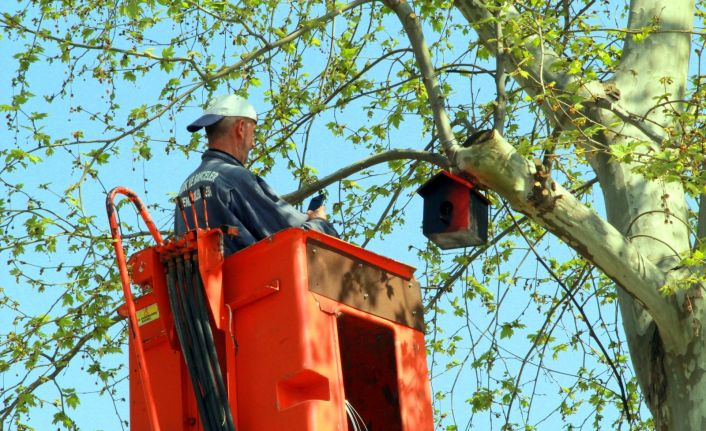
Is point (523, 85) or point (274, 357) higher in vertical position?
point (523, 85)

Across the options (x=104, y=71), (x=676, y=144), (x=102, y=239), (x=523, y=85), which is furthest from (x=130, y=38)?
(x=676, y=144)

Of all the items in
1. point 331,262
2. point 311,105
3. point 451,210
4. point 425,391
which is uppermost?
point 311,105

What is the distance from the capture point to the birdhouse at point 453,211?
23.6 ft

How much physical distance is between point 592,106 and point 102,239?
3.29 m

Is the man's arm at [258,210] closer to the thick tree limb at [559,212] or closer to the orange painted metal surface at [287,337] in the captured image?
the orange painted metal surface at [287,337]

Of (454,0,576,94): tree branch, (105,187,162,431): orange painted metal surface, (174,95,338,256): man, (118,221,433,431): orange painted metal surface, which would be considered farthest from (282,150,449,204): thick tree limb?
(105,187,162,431): orange painted metal surface

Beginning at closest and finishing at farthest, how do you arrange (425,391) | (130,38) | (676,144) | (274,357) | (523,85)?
1. (274,357)
2. (425,391)
3. (676,144)
4. (523,85)
5. (130,38)

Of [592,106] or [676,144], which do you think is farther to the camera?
[592,106]

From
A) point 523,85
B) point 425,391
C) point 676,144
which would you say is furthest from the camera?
point 523,85

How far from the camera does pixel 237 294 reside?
5.44 metres

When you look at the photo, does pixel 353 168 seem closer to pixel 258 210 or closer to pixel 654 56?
pixel 654 56

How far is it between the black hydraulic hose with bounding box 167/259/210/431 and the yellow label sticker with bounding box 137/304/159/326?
17 cm

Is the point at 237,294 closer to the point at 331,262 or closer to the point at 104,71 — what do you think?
the point at 331,262

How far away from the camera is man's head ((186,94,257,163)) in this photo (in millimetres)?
6383
